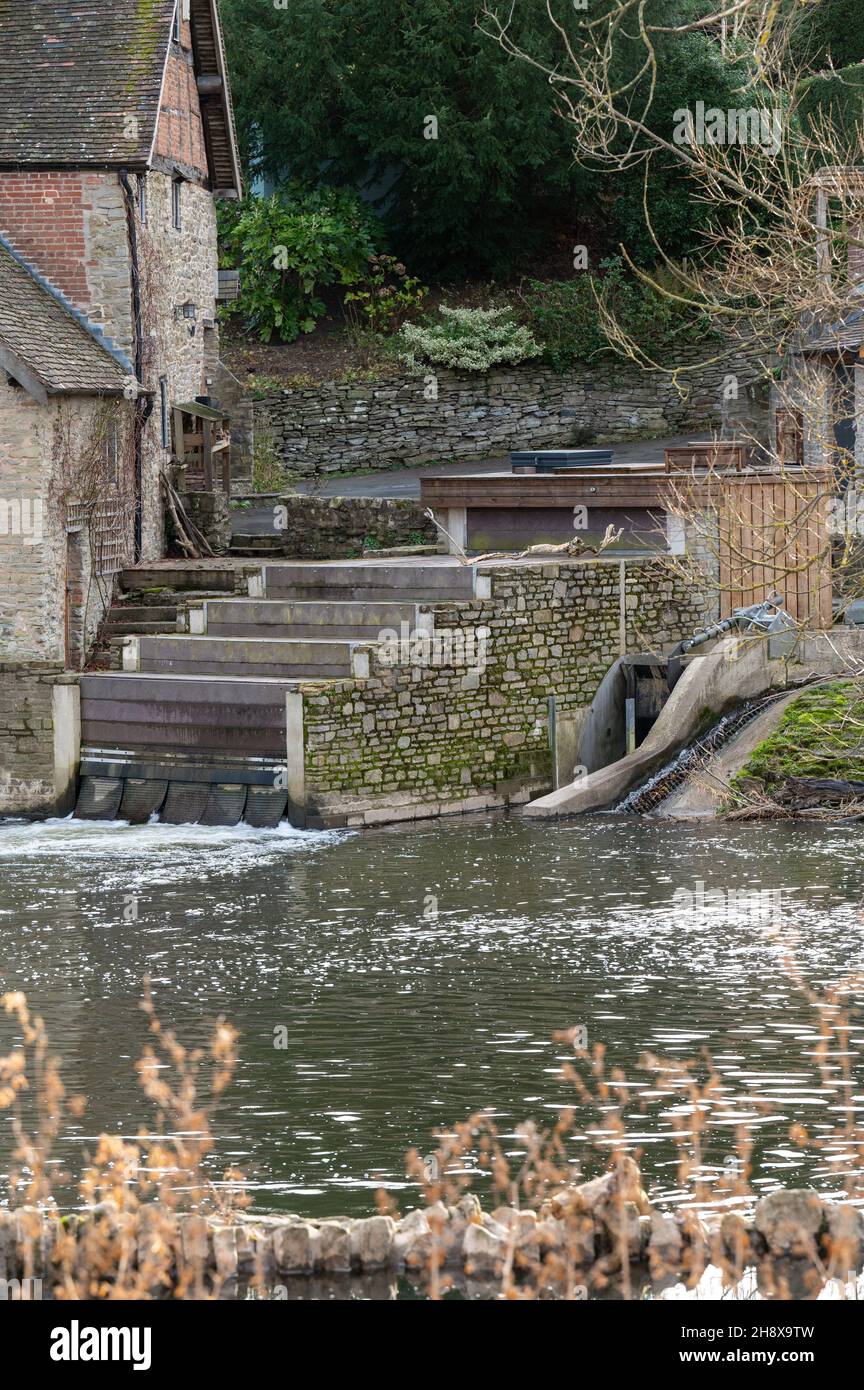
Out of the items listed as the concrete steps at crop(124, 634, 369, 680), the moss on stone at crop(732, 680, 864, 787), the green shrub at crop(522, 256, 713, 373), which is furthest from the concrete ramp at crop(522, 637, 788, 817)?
the green shrub at crop(522, 256, 713, 373)

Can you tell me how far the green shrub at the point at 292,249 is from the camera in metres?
41.6

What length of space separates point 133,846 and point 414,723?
381 centimetres

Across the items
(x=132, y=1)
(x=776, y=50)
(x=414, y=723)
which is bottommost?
(x=414, y=723)

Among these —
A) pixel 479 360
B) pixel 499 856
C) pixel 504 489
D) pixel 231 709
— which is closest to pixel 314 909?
pixel 499 856

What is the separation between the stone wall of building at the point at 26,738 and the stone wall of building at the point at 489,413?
1574 cm

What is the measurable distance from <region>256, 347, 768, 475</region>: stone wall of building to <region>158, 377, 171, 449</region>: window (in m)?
10.3

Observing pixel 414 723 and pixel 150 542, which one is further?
pixel 150 542

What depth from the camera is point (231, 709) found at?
2297cm

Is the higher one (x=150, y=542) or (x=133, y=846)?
(x=150, y=542)

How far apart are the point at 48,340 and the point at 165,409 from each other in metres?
3.67

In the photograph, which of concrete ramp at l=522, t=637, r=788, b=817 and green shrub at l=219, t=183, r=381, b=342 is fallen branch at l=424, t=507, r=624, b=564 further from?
green shrub at l=219, t=183, r=381, b=342

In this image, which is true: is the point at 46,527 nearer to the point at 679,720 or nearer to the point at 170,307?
the point at 170,307

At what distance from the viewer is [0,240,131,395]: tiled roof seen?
24.0 m
